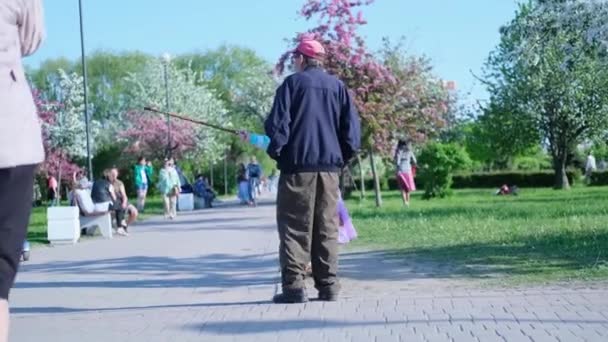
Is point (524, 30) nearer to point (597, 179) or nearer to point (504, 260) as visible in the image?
point (504, 260)

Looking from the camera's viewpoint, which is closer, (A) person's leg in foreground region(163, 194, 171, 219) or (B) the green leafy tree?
(A) person's leg in foreground region(163, 194, 171, 219)

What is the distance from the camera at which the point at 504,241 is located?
12555 millimetres

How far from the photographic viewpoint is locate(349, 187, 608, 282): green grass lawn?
934 centimetres

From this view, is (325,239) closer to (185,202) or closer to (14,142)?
(14,142)

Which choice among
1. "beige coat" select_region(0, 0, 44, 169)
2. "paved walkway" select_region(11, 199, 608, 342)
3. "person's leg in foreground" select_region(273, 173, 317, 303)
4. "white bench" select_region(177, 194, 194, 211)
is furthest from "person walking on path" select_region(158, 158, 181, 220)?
"beige coat" select_region(0, 0, 44, 169)

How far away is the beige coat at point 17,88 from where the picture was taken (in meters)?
3.11

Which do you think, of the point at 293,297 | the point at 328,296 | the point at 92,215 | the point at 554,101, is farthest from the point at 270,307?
the point at 554,101

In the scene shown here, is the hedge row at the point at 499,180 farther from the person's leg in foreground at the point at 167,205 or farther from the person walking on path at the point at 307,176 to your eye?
the person walking on path at the point at 307,176

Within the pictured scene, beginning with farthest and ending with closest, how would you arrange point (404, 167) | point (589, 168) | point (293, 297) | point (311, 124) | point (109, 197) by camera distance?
point (589, 168) < point (404, 167) < point (109, 197) < point (311, 124) < point (293, 297)

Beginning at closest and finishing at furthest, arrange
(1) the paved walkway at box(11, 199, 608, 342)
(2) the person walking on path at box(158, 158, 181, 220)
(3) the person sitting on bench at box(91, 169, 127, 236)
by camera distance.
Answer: (1) the paved walkway at box(11, 199, 608, 342), (3) the person sitting on bench at box(91, 169, 127, 236), (2) the person walking on path at box(158, 158, 181, 220)

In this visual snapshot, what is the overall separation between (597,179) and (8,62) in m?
56.6

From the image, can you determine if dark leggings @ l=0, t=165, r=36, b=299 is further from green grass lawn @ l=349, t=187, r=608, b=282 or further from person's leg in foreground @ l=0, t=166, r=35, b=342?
green grass lawn @ l=349, t=187, r=608, b=282

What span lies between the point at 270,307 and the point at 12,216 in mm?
4639

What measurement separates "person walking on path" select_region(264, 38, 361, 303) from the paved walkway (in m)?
0.30
